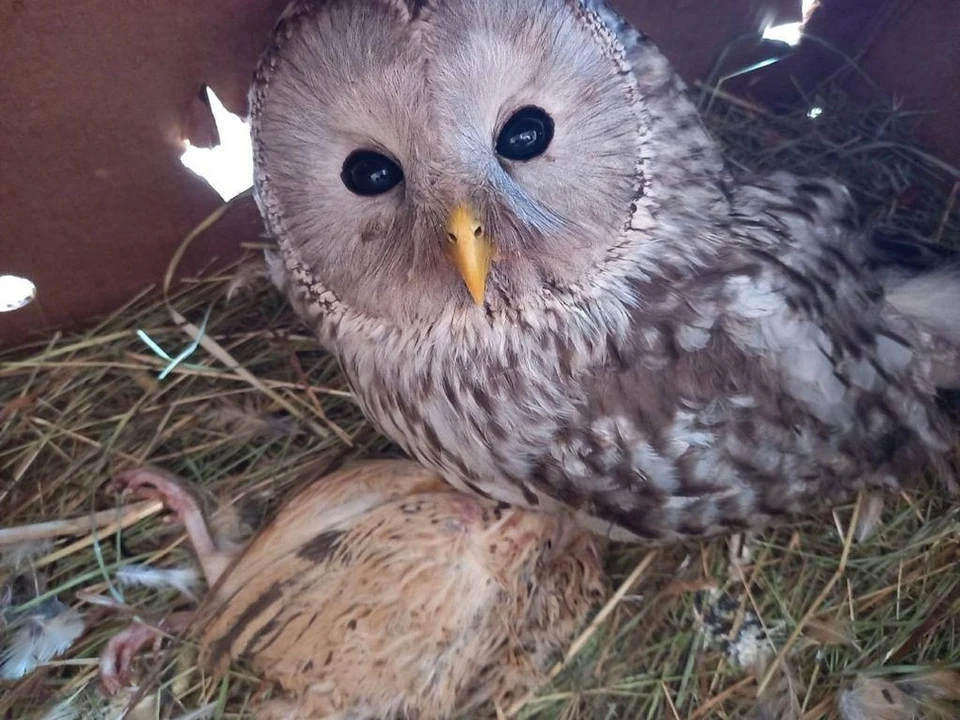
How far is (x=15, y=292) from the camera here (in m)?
1.78

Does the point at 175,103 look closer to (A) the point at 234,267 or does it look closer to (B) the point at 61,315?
(A) the point at 234,267

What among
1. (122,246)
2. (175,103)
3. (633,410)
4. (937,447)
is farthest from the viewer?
(122,246)

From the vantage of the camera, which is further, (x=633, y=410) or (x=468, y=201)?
(x=633, y=410)

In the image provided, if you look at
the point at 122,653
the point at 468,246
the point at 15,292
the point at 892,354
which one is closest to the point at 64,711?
the point at 122,653

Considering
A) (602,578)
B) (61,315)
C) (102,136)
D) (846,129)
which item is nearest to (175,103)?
(102,136)

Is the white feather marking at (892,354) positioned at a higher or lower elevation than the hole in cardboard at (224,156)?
lower

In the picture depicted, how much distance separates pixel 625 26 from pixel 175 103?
0.88 meters

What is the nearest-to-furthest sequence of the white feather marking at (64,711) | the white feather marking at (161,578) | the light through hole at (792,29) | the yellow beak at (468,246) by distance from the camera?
1. the yellow beak at (468,246)
2. the white feather marking at (64,711)
3. the white feather marking at (161,578)
4. the light through hole at (792,29)

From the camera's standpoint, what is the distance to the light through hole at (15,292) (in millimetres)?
1759

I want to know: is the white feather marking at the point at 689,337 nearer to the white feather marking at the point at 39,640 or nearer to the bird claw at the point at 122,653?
the bird claw at the point at 122,653

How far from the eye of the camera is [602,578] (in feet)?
5.32

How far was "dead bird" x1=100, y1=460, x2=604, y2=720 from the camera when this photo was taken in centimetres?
143

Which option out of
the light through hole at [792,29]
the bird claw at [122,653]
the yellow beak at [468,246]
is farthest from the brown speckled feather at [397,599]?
the light through hole at [792,29]

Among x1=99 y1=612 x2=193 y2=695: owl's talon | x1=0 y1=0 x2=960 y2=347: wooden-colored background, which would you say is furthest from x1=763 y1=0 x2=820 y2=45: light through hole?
x1=99 y1=612 x2=193 y2=695: owl's talon
